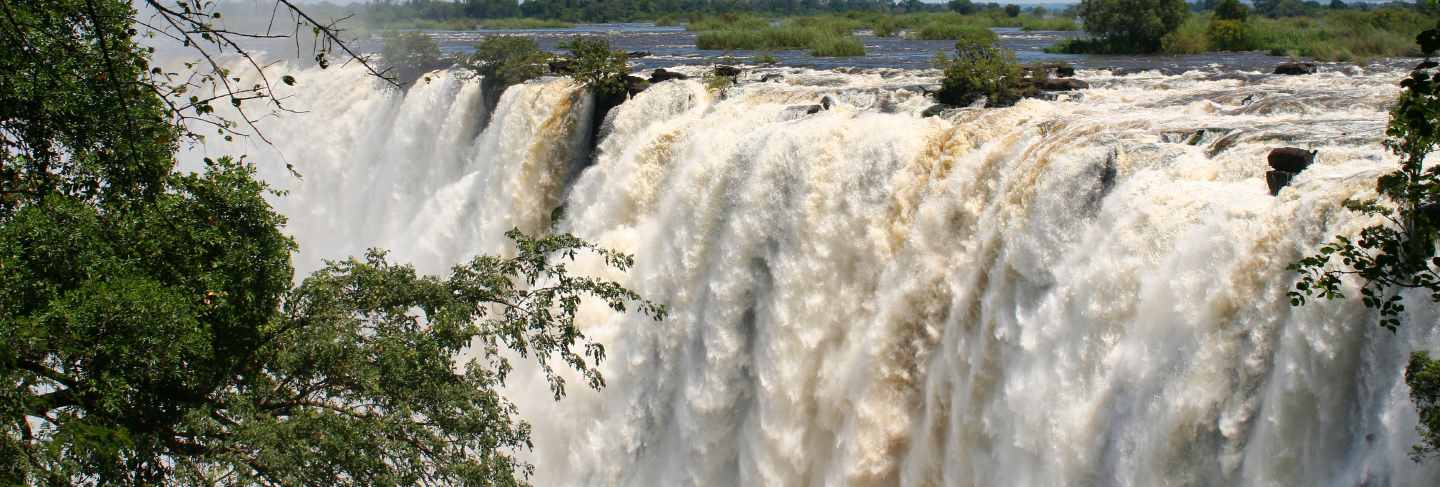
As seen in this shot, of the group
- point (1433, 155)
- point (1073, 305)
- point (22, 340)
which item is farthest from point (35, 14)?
point (1433, 155)

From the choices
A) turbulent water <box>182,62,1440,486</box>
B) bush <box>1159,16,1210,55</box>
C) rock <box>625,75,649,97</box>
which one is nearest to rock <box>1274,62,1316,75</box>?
turbulent water <box>182,62,1440,486</box>

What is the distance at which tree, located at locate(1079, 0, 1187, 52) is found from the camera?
3116cm

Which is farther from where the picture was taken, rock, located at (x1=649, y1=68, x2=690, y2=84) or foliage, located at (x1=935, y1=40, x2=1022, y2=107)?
rock, located at (x1=649, y1=68, x2=690, y2=84)

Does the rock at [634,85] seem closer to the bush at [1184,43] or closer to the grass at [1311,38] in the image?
the grass at [1311,38]

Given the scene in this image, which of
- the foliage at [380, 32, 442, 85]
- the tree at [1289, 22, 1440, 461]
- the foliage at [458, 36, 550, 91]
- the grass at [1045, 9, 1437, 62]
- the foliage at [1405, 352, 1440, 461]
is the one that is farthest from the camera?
the foliage at [380, 32, 442, 85]

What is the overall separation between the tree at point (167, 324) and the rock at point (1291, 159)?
17.4 feet

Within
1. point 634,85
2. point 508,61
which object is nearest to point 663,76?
point 634,85

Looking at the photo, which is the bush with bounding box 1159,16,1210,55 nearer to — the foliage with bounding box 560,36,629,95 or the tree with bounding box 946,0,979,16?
the foliage with bounding box 560,36,629,95

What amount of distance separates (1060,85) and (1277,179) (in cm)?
818

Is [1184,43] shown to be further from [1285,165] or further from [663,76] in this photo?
[1285,165]

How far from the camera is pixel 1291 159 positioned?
969 cm

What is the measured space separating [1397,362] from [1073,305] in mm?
2999

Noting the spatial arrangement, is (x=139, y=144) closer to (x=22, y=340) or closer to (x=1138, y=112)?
(x=22, y=340)

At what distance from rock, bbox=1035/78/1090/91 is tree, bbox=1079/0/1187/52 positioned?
14.3m
